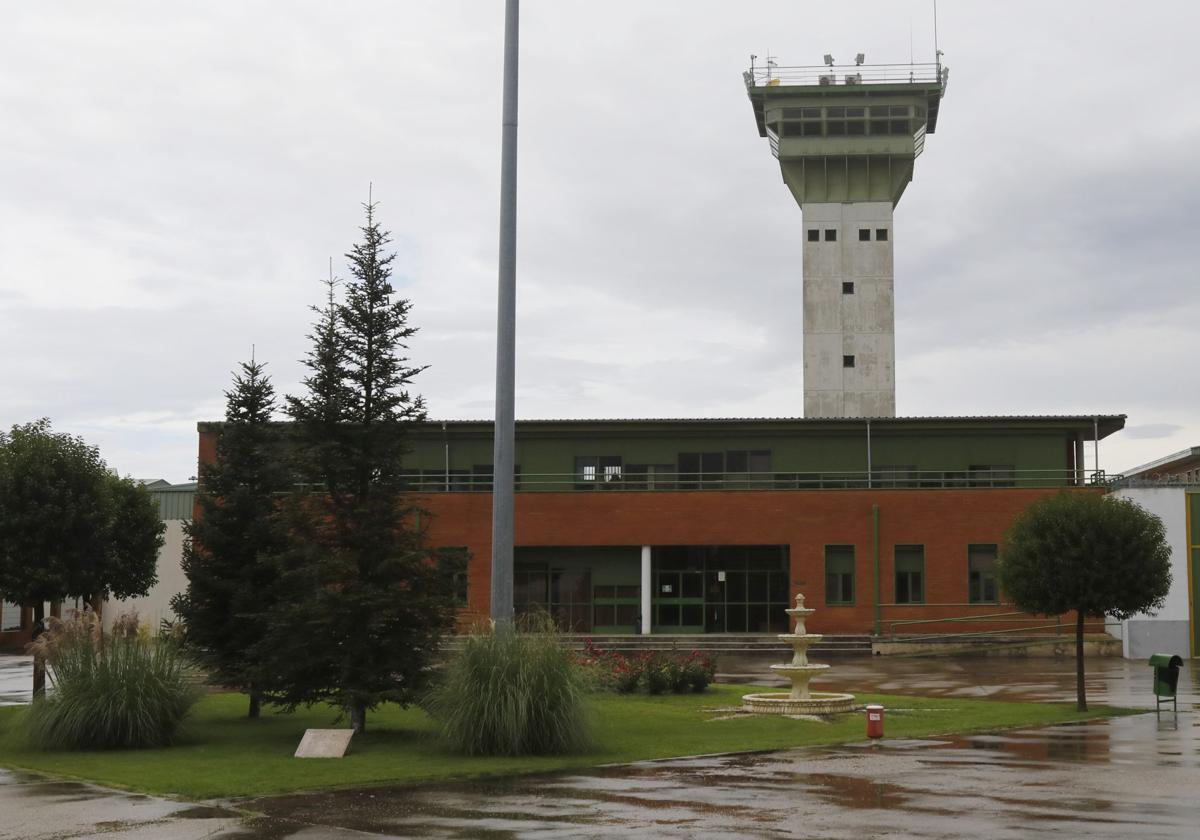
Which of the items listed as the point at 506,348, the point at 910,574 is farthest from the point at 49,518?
the point at 910,574

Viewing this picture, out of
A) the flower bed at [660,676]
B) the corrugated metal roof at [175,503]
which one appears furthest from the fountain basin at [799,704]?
the corrugated metal roof at [175,503]

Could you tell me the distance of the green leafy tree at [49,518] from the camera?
20.4 m

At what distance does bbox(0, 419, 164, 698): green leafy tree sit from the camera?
20.4 m

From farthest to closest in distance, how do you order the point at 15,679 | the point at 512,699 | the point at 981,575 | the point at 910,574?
1. the point at 910,574
2. the point at 981,575
3. the point at 15,679
4. the point at 512,699

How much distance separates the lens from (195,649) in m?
20.1

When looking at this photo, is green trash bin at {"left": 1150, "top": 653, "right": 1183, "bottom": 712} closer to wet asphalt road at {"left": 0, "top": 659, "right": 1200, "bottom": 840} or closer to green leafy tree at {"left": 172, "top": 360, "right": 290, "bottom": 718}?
wet asphalt road at {"left": 0, "top": 659, "right": 1200, "bottom": 840}

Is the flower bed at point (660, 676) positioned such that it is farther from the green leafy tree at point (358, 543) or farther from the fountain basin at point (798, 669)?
the green leafy tree at point (358, 543)

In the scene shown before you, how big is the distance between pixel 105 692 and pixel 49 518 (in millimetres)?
5281

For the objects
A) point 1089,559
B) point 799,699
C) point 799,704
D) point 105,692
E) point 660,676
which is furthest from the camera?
point 660,676

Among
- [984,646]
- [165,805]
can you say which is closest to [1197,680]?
[984,646]

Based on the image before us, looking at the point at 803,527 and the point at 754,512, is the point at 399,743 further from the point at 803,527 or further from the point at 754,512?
the point at 803,527

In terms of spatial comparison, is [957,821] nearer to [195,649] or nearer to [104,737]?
[104,737]

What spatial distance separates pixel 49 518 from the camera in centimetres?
2052

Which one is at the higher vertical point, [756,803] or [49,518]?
[49,518]
